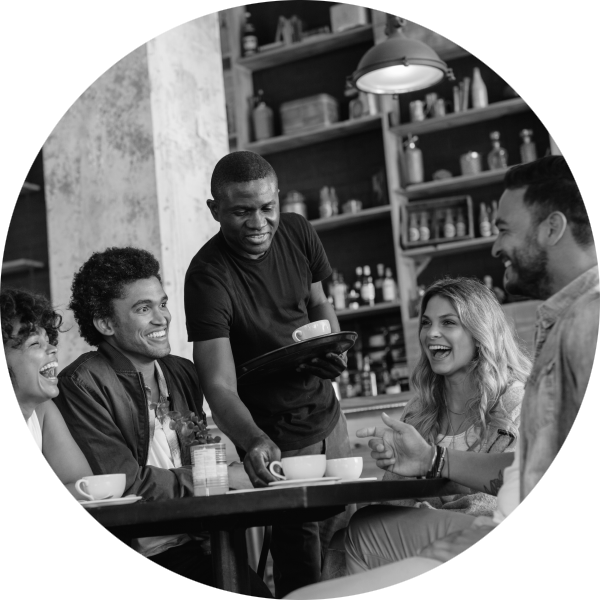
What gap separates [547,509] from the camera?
140cm

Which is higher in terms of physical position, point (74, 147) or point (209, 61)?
point (209, 61)

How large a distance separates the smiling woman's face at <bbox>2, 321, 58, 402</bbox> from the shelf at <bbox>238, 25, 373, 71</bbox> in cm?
400

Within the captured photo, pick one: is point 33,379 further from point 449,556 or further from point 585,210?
point 585,210

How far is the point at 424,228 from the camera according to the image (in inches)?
220

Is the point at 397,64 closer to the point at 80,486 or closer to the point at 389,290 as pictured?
the point at 389,290

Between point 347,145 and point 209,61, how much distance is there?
5.83 feet

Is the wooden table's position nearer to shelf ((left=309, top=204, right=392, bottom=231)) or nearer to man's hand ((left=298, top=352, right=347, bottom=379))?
man's hand ((left=298, top=352, right=347, bottom=379))

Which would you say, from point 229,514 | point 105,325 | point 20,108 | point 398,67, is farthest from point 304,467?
point 20,108

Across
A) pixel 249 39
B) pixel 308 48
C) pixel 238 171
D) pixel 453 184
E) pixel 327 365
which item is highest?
pixel 249 39

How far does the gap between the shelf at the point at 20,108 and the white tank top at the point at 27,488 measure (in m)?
4.79

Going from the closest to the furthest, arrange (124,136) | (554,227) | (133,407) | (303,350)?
(554,227) < (303,350) < (133,407) < (124,136)

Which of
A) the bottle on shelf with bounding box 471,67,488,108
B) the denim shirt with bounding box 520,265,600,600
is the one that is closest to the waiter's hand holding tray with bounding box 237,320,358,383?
the denim shirt with bounding box 520,265,600,600

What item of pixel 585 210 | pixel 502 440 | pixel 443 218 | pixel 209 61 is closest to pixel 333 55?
pixel 443 218

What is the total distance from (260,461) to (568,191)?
81cm
